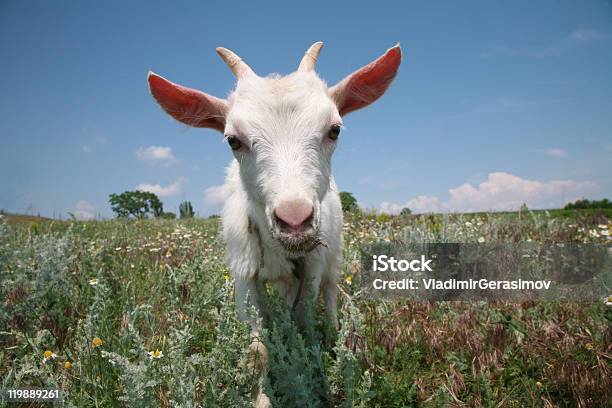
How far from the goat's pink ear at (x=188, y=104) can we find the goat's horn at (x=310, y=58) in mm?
718

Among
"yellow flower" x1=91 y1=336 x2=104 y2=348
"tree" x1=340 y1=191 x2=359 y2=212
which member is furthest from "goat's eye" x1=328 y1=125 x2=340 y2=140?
"tree" x1=340 y1=191 x2=359 y2=212

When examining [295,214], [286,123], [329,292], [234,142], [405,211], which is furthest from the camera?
[405,211]

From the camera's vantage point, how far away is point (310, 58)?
3.58m

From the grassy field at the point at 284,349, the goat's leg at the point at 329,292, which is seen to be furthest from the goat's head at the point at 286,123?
the goat's leg at the point at 329,292

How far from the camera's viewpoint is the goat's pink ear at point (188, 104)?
3.25 meters

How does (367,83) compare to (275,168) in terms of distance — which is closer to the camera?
(275,168)

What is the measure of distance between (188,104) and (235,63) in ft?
1.81

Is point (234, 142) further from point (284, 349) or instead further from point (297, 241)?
point (284, 349)

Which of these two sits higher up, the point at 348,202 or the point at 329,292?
the point at 348,202

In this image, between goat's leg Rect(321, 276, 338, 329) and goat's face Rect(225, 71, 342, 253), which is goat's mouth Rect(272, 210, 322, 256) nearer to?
goat's face Rect(225, 71, 342, 253)

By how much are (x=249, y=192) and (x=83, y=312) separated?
7.16ft

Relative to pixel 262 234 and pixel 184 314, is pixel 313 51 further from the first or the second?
pixel 184 314

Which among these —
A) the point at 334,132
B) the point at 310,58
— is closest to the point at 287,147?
the point at 334,132

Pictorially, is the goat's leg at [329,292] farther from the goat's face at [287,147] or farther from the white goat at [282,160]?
the goat's face at [287,147]
